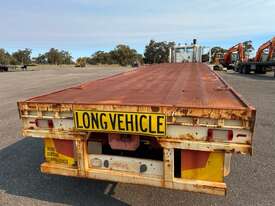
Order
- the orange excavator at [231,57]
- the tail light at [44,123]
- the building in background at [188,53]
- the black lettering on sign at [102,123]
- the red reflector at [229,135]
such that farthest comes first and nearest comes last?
1. the orange excavator at [231,57]
2. the building in background at [188,53]
3. the tail light at [44,123]
4. the black lettering on sign at [102,123]
5. the red reflector at [229,135]

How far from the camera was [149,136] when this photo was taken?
8.67 feet

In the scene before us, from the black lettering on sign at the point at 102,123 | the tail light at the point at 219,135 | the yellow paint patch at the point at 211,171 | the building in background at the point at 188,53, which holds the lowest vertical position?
the yellow paint patch at the point at 211,171

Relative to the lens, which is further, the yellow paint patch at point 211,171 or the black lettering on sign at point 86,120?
the black lettering on sign at point 86,120

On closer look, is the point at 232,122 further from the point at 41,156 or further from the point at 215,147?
the point at 41,156

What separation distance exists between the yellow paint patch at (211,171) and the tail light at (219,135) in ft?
0.72

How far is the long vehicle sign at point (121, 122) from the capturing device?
8.00 feet

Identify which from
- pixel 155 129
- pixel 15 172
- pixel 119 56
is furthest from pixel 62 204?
pixel 119 56

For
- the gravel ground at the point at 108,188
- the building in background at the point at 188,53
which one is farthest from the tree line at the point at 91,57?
the gravel ground at the point at 108,188

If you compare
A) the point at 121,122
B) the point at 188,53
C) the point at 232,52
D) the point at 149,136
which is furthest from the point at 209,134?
the point at 232,52

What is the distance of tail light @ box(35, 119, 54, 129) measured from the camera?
2.82m

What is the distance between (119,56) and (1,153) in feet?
370

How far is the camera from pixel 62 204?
119 inches

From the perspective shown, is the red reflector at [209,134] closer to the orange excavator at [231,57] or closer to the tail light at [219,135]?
the tail light at [219,135]

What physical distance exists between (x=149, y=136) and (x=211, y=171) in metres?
0.71
